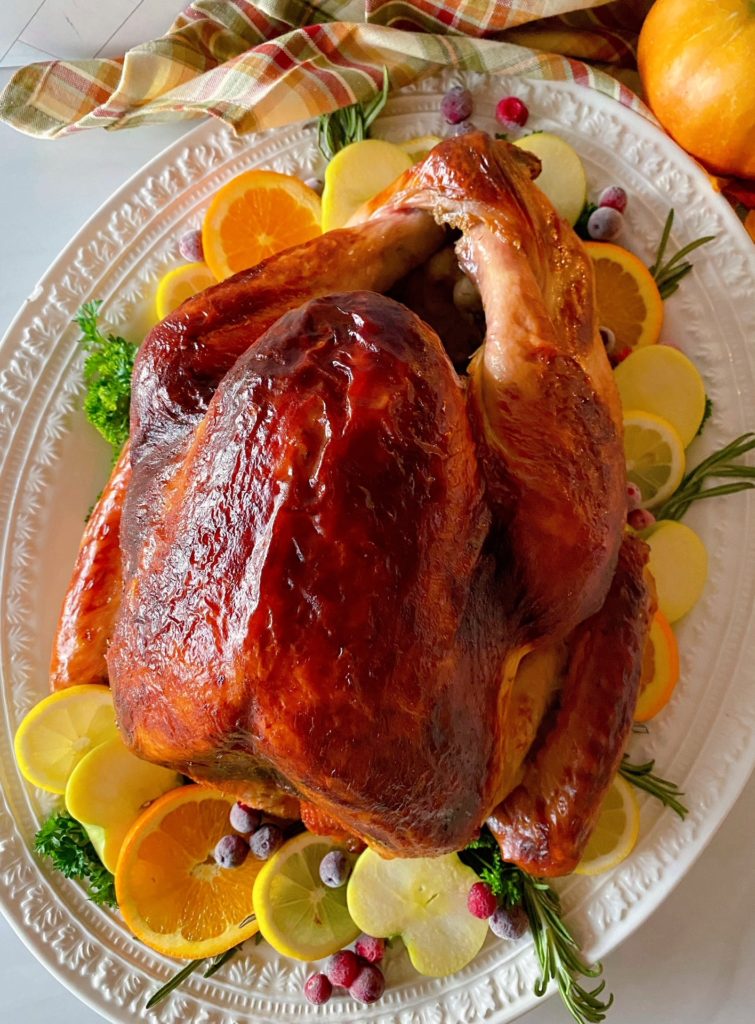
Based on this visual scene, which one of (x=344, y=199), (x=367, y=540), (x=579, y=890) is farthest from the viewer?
(x=344, y=199)

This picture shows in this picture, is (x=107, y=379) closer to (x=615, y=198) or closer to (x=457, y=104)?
(x=457, y=104)

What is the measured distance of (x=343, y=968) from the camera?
1974 millimetres

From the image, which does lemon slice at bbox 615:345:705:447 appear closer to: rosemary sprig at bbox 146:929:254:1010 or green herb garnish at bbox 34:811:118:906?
rosemary sprig at bbox 146:929:254:1010

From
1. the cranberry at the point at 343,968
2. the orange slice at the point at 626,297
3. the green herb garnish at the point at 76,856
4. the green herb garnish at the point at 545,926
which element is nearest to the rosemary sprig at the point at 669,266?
the orange slice at the point at 626,297

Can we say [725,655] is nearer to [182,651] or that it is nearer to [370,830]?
[370,830]

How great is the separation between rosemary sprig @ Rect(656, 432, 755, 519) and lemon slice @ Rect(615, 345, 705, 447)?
76 mm

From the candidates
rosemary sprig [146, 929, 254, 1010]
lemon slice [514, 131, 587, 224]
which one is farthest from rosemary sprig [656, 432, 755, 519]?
rosemary sprig [146, 929, 254, 1010]

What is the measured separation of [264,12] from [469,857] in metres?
2.14

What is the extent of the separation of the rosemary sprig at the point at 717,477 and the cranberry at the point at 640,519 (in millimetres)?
68

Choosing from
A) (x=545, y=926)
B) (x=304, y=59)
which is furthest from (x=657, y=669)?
(x=304, y=59)

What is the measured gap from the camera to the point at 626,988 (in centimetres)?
215

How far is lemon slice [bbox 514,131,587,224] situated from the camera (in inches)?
82.9

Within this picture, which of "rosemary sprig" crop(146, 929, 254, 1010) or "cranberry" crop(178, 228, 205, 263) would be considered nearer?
"rosemary sprig" crop(146, 929, 254, 1010)

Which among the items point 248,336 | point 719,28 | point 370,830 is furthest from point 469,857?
point 719,28
